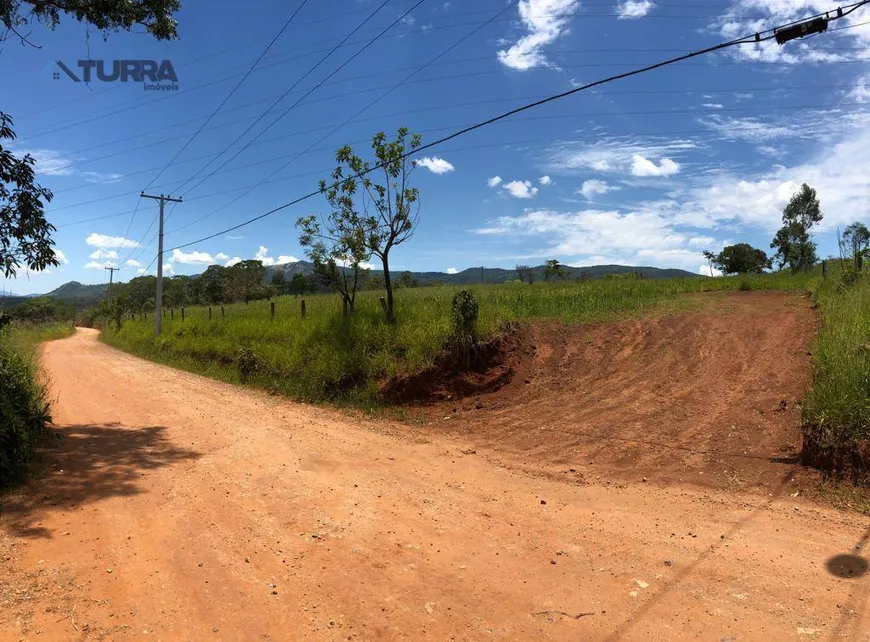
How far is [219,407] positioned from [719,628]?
907cm

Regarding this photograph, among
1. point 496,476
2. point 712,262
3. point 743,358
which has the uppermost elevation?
point 712,262

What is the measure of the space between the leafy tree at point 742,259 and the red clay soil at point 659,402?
176 ft

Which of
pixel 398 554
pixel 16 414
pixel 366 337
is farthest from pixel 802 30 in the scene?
pixel 16 414

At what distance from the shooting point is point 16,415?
5449 millimetres

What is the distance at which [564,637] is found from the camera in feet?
9.57

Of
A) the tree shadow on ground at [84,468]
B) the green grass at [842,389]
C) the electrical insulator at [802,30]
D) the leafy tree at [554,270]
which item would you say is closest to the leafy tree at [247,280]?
the leafy tree at [554,270]

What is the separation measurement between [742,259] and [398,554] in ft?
214

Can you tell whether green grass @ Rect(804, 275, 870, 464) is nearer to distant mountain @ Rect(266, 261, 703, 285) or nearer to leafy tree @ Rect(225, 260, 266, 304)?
distant mountain @ Rect(266, 261, 703, 285)

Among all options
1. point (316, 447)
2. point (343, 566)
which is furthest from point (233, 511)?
point (316, 447)

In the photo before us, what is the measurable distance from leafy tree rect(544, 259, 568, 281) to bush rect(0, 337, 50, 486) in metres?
32.5

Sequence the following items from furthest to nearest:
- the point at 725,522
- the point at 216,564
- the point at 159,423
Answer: the point at 159,423, the point at 725,522, the point at 216,564

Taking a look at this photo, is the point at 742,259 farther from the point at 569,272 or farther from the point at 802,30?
the point at 802,30

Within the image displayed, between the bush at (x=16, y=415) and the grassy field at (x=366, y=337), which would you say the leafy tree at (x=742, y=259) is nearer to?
the grassy field at (x=366, y=337)

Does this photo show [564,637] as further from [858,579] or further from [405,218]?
[405,218]
